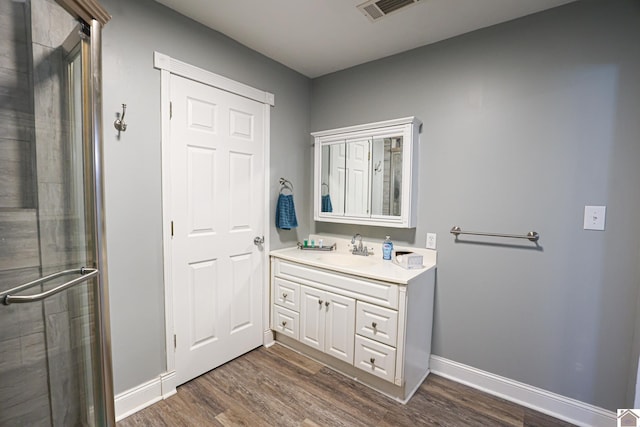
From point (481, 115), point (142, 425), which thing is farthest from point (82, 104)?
point (481, 115)

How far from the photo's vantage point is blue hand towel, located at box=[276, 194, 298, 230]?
258 centimetres

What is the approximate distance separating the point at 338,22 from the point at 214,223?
1650 mm

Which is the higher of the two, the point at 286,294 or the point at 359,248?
the point at 359,248

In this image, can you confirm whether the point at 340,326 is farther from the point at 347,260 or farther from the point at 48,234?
the point at 48,234

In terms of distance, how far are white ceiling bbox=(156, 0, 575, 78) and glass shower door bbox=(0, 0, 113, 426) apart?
3.16ft

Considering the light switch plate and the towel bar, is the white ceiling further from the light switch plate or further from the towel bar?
the towel bar

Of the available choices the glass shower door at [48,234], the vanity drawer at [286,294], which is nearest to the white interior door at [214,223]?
the vanity drawer at [286,294]

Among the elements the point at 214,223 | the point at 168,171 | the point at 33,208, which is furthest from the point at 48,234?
the point at 214,223

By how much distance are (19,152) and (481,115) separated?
2.46 metres

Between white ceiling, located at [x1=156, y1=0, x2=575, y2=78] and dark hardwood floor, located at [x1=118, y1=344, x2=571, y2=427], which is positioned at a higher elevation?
white ceiling, located at [x1=156, y1=0, x2=575, y2=78]

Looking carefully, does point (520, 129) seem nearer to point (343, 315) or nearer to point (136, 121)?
point (343, 315)

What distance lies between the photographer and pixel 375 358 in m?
1.93

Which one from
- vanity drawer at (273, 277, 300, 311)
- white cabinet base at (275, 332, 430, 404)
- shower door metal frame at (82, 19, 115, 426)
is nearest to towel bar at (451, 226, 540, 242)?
white cabinet base at (275, 332, 430, 404)

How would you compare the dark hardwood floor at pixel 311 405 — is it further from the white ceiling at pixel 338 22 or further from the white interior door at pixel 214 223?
the white ceiling at pixel 338 22
